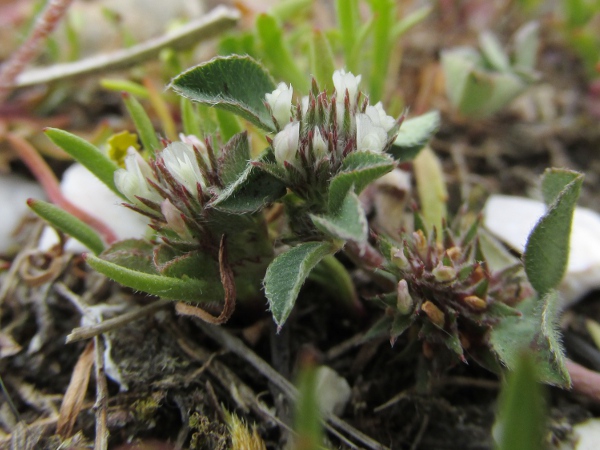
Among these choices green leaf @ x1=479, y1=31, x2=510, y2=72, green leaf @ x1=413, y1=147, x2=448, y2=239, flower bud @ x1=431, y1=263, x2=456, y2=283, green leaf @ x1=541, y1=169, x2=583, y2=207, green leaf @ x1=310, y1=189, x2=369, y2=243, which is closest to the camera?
green leaf @ x1=310, y1=189, x2=369, y2=243

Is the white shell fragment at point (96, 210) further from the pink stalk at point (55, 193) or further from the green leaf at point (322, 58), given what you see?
the green leaf at point (322, 58)

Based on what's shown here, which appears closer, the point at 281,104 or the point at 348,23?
the point at 281,104

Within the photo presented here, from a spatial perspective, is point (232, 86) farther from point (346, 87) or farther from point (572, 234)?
point (572, 234)

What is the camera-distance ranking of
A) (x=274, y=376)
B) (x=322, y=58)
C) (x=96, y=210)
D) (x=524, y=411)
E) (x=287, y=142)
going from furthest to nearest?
(x=96, y=210)
(x=322, y=58)
(x=274, y=376)
(x=287, y=142)
(x=524, y=411)

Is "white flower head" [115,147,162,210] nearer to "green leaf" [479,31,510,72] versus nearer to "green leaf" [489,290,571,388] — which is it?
"green leaf" [489,290,571,388]

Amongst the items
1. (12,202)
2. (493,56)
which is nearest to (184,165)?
(12,202)

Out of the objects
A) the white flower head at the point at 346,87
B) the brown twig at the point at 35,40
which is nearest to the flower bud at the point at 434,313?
the white flower head at the point at 346,87

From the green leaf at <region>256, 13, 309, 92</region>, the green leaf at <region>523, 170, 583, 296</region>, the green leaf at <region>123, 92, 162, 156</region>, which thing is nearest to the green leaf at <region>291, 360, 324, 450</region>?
the green leaf at <region>523, 170, 583, 296</region>
